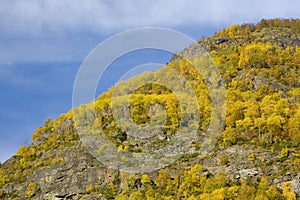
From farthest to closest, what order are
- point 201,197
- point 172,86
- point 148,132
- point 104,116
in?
point 172,86
point 104,116
point 148,132
point 201,197

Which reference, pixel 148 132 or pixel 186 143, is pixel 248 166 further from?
pixel 148 132

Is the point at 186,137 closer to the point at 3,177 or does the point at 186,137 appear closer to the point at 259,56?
the point at 3,177

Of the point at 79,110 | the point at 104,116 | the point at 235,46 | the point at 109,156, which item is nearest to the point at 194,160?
the point at 109,156

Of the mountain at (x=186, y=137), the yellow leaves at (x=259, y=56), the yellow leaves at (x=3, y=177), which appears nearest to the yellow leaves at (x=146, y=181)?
the mountain at (x=186, y=137)

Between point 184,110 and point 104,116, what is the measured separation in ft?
59.6

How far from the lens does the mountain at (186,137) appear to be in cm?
7762

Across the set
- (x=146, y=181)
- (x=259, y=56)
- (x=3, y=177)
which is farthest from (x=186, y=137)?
(x=259, y=56)

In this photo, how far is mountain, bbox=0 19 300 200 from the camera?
7762 cm

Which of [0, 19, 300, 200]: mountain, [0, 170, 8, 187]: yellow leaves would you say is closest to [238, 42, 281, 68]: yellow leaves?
[0, 19, 300, 200]: mountain

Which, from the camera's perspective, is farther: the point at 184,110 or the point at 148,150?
the point at 184,110

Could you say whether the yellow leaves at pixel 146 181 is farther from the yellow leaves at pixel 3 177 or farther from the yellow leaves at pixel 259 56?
the yellow leaves at pixel 259 56

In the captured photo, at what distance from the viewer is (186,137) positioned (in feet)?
316

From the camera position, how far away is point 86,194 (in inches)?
3408

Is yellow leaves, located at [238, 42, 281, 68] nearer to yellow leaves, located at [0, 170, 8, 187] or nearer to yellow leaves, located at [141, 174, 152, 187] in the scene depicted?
yellow leaves, located at [141, 174, 152, 187]
